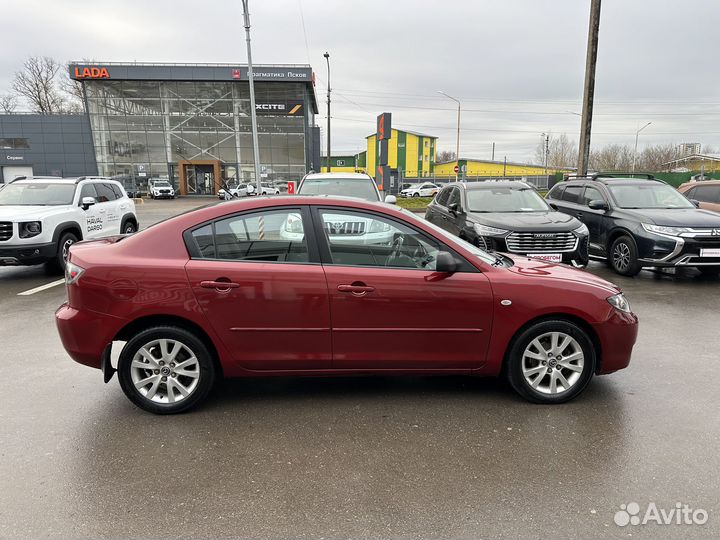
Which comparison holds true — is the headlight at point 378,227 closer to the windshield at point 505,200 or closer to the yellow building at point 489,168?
the windshield at point 505,200

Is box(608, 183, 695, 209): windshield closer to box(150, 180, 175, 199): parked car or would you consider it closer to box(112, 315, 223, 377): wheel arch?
box(112, 315, 223, 377): wheel arch

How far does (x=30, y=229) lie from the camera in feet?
28.0

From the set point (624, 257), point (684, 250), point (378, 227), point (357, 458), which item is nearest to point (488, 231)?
point (624, 257)

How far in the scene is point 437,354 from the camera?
147 inches

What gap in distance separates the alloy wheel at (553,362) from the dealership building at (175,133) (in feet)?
152

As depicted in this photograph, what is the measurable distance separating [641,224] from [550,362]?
20.0 ft

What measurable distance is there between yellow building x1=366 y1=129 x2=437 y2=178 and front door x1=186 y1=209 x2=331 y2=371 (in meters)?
70.5

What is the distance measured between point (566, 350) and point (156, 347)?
10.3ft

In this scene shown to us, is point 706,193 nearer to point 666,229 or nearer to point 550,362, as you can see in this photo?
point 666,229

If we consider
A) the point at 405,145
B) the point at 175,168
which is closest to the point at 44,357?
the point at 175,168

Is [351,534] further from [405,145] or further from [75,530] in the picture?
[405,145]

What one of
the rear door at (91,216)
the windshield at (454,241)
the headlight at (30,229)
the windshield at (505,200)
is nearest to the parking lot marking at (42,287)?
the headlight at (30,229)

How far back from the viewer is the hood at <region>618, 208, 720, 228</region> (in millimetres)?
8199

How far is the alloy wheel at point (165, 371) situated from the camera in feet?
11.9
